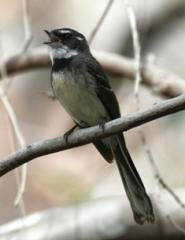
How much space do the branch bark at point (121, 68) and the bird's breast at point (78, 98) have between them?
1.21 metres

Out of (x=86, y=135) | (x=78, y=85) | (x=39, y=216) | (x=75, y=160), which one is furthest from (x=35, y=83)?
(x=86, y=135)

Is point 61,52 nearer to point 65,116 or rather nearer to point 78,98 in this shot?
point 78,98

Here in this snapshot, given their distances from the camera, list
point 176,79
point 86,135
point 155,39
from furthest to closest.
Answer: point 155,39
point 176,79
point 86,135

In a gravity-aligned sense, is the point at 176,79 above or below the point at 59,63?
below

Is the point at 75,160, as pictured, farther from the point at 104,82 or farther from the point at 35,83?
the point at 104,82

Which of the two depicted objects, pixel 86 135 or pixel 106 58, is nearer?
pixel 86 135

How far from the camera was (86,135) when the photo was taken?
3.50m

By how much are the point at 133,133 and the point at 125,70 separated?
1.75 meters

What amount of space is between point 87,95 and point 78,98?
0.07 metres

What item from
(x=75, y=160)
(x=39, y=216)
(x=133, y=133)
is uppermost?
(x=39, y=216)

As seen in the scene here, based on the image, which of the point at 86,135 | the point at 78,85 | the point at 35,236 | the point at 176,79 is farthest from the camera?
the point at 176,79

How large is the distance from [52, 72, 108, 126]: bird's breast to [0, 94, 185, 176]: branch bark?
0.57 m

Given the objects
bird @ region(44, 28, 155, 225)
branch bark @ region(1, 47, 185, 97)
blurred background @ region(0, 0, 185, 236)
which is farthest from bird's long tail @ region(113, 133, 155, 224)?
blurred background @ region(0, 0, 185, 236)

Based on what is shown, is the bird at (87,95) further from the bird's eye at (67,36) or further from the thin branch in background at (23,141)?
the thin branch in background at (23,141)
